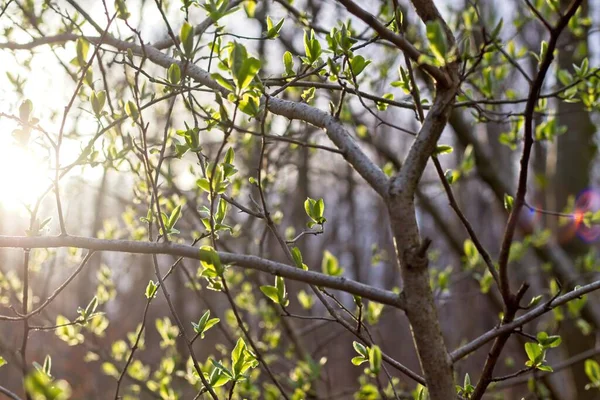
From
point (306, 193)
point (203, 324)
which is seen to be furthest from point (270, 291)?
point (306, 193)

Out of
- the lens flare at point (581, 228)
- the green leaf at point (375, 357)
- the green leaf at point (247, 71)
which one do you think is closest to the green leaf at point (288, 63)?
the green leaf at point (247, 71)

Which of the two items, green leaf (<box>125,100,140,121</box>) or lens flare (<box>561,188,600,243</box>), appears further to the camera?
lens flare (<box>561,188,600,243</box>)

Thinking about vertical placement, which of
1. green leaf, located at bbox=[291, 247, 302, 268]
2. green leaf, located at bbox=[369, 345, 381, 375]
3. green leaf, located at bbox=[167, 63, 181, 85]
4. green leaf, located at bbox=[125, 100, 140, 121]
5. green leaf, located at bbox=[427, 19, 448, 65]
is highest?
green leaf, located at bbox=[167, 63, 181, 85]

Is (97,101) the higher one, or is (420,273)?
(97,101)

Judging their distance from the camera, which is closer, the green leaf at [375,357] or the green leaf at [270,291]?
the green leaf at [375,357]

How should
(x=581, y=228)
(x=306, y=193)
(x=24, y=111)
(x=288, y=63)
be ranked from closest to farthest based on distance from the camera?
1. (x=24, y=111)
2. (x=288, y=63)
3. (x=581, y=228)
4. (x=306, y=193)

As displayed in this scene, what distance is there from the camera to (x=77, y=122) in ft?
7.32

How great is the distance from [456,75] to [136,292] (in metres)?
11.8

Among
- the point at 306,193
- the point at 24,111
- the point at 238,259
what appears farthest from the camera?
the point at 306,193

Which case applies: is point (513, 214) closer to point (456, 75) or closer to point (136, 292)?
point (456, 75)

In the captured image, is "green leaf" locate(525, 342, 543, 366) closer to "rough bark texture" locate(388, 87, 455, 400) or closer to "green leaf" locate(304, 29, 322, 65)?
"rough bark texture" locate(388, 87, 455, 400)

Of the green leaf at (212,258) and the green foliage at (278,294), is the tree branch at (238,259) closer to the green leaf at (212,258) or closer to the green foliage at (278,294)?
the green leaf at (212,258)

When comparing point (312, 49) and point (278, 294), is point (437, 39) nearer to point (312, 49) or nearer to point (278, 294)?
point (312, 49)

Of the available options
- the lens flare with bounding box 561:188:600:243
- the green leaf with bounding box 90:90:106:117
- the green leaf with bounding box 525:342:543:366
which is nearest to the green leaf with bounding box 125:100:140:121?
the green leaf with bounding box 90:90:106:117
